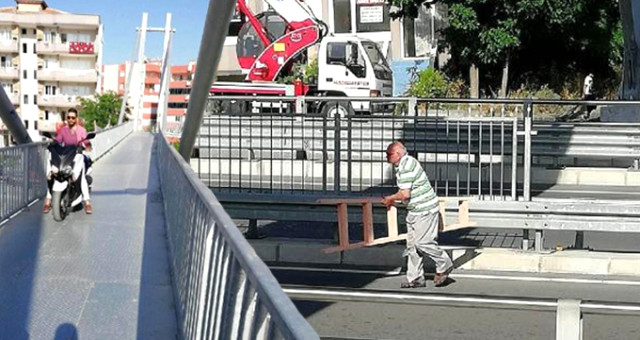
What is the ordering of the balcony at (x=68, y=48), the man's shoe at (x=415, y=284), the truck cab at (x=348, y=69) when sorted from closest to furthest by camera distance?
the man's shoe at (x=415, y=284), the truck cab at (x=348, y=69), the balcony at (x=68, y=48)

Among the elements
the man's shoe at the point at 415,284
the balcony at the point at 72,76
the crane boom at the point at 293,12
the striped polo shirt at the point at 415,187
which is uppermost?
the crane boom at the point at 293,12

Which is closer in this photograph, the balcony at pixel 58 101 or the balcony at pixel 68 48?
the balcony at pixel 58 101

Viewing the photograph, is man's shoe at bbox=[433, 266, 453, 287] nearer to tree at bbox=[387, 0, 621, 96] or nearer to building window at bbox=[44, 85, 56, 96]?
tree at bbox=[387, 0, 621, 96]

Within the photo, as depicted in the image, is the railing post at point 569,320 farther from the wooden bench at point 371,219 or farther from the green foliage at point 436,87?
the green foliage at point 436,87

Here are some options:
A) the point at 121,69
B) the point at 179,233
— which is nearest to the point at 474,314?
the point at 179,233

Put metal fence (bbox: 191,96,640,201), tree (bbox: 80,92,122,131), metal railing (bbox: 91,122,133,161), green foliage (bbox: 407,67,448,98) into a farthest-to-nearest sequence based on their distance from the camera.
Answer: tree (bbox: 80,92,122,131)
green foliage (bbox: 407,67,448,98)
metal railing (bbox: 91,122,133,161)
metal fence (bbox: 191,96,640,201)

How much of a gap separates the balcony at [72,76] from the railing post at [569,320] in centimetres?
10688

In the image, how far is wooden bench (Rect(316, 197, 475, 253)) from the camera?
12156 millimetres

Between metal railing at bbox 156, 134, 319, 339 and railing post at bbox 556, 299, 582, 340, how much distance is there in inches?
80.6

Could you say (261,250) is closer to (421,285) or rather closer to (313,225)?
(421,285)

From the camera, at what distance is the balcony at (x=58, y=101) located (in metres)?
107

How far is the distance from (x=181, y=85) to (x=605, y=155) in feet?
428


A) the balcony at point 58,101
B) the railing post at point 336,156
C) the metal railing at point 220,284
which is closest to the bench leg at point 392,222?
the railing post at point 336,156

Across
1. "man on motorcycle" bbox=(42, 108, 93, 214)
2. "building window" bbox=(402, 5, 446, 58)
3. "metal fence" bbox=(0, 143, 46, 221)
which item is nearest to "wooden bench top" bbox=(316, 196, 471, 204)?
"man on motorcycle" bbox=(42, 108, 93, 214)
